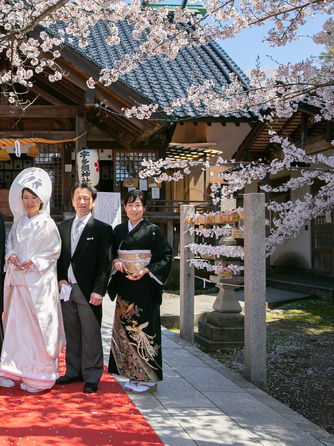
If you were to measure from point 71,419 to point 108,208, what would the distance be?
281 inches

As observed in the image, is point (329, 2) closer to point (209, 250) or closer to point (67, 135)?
point (209, 250)

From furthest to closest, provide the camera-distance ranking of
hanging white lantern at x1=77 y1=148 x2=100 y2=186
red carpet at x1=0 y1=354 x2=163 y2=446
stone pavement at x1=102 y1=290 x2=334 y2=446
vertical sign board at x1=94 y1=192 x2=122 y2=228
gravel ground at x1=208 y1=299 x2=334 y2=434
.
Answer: hanging white lantern at x1=77 y1=148 x2=100 y2=186 < vertical sign board at x1=94 y1=192 x2=122 y2=228 < gravel ground at x1=208 y1=299 x2=334 y2=434 < stone pavement at x1=102 y1=290 x2=334 y2=446 < red carpet at x1=0 y1=354 x2=163 y2=446

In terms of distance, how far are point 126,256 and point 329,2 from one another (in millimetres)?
3070

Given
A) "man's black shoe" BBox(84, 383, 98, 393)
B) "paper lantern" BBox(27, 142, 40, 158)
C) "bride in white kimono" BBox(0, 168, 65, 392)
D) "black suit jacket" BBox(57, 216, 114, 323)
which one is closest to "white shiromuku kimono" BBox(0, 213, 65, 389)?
"bride in white kimono" BBox(0, 168, 65, 392)

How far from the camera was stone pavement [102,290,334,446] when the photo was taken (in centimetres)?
316

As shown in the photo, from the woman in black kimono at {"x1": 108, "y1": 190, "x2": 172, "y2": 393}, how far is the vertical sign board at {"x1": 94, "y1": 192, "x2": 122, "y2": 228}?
5.92 m

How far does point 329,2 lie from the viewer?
4.51m

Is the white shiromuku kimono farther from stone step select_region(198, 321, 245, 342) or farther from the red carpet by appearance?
stone step select_region(198, 321, 245, 342)

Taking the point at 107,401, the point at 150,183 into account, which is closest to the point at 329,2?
the point at 107,401

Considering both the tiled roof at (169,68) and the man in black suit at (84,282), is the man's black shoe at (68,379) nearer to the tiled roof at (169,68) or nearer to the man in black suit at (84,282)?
the man in black suit at (84,282)

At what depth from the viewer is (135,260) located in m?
4.23

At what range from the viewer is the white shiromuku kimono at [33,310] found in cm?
398

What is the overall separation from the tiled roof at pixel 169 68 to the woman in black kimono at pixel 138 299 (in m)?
7.48

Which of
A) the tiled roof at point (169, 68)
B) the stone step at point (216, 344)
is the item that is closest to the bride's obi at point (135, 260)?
the stone step at point (216, 344)
